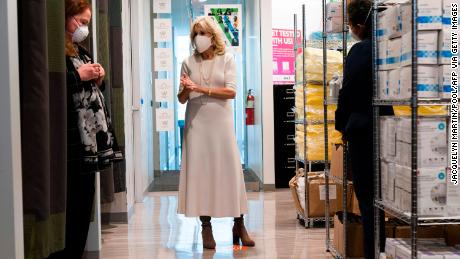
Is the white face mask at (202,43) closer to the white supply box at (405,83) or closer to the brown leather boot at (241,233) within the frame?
the brown leather boot at (241,233)

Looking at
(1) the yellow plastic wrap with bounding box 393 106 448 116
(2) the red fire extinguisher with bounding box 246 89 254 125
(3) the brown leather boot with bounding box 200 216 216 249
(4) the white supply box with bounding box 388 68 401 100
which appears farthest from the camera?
(2) the red fire extinguisher with bounding box 246 89 254 125

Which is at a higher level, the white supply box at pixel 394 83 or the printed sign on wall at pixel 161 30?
the printed sign on wall at pixel 161 30

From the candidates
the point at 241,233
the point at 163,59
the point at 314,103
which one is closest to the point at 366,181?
the point at 241,233

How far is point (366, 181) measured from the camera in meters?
2.85

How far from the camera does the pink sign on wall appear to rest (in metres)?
6.64

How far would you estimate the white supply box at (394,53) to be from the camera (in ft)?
7.90

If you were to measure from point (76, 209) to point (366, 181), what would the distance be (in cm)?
139

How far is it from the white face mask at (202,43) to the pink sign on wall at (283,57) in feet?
9.54

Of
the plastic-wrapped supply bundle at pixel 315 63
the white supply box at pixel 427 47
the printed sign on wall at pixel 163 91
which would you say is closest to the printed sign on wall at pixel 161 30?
the printed sign on wall at pixel 163 91

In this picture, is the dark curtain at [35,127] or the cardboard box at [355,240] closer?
the dark curtain at [35,127]

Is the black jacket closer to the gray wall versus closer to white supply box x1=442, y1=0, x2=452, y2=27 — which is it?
white supply box x1=442, y1=0, x2=452, y2=27

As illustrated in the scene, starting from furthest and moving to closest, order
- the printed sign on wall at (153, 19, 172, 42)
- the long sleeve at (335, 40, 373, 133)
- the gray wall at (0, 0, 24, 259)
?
1. the printed sign on wall at (153, 19, 172, 42)
2. the long sleeve at (335, 40, 373, 133)
3. the gray wall at (0, 0, 24, 259)

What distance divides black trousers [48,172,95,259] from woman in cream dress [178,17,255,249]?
3.66 feet

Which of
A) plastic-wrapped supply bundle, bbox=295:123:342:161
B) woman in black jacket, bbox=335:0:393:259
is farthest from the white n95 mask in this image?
plastic-wrapped supply bundle, bbox=295:123:342:161
